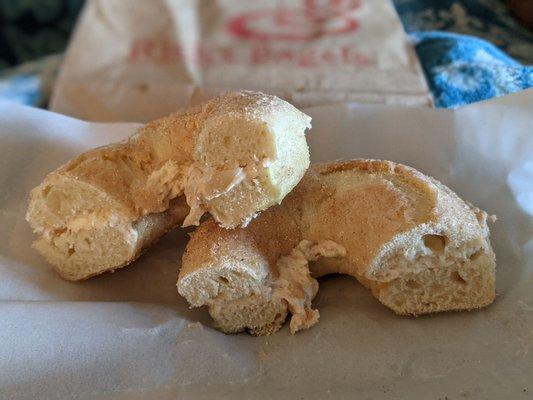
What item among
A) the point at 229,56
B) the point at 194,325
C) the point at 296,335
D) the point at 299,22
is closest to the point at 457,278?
the point at 296,335

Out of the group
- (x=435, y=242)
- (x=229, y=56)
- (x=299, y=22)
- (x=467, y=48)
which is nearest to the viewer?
(x=435, y=242)

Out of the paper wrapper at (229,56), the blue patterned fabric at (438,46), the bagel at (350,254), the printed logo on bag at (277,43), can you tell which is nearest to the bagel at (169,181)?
the bagel at (350,254)

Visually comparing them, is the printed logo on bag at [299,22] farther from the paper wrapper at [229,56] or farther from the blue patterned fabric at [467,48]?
the blue patterned fabric at [467,48]

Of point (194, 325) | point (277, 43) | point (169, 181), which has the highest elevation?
point (169, 181)

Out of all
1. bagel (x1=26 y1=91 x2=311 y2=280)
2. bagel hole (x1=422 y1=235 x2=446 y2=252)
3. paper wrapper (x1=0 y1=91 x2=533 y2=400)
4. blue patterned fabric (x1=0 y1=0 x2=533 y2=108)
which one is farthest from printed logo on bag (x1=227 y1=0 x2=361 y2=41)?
bagel hole (x1=422 y1=235 x2=446 y2=252)

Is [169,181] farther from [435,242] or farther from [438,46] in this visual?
[438,46]
